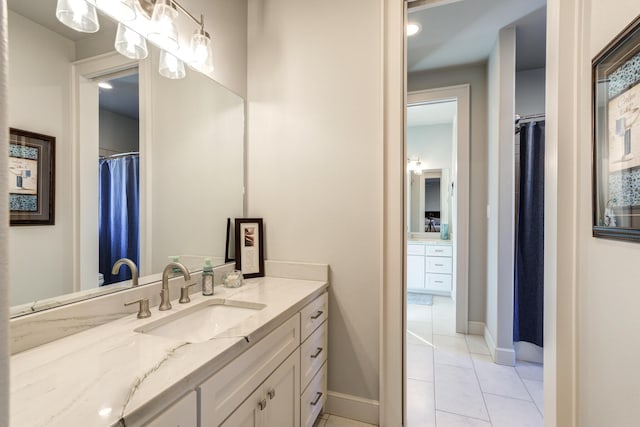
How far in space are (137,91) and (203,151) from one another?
1.52 feet

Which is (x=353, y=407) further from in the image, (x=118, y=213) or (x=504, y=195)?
(x=504, y=195)

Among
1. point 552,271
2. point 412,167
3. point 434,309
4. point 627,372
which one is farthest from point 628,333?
point 412,167

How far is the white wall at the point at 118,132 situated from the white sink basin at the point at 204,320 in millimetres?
727

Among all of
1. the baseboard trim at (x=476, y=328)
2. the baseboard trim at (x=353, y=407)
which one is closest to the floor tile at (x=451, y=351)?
the baseboard trim at (x=476, y=328)

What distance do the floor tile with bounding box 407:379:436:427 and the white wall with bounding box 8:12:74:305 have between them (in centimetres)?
190

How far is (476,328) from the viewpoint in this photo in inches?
113

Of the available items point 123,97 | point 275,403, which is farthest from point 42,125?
point 275,403

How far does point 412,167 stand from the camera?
4.84m

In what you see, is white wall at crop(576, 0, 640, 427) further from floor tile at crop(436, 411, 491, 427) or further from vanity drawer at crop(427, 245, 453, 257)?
vanity drawer at crop(427, 245, 453, 257)

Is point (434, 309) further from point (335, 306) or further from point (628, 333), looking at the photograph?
point (628, 333)

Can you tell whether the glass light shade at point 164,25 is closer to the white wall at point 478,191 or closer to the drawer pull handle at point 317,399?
the drawer pull handle at point 317,399

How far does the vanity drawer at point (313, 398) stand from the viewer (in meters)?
1.36

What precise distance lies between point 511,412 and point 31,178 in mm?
2656

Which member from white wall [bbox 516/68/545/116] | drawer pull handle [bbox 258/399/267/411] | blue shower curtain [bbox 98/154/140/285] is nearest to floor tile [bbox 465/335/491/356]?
drawer pull handle [bbox 258/399/267/411]
